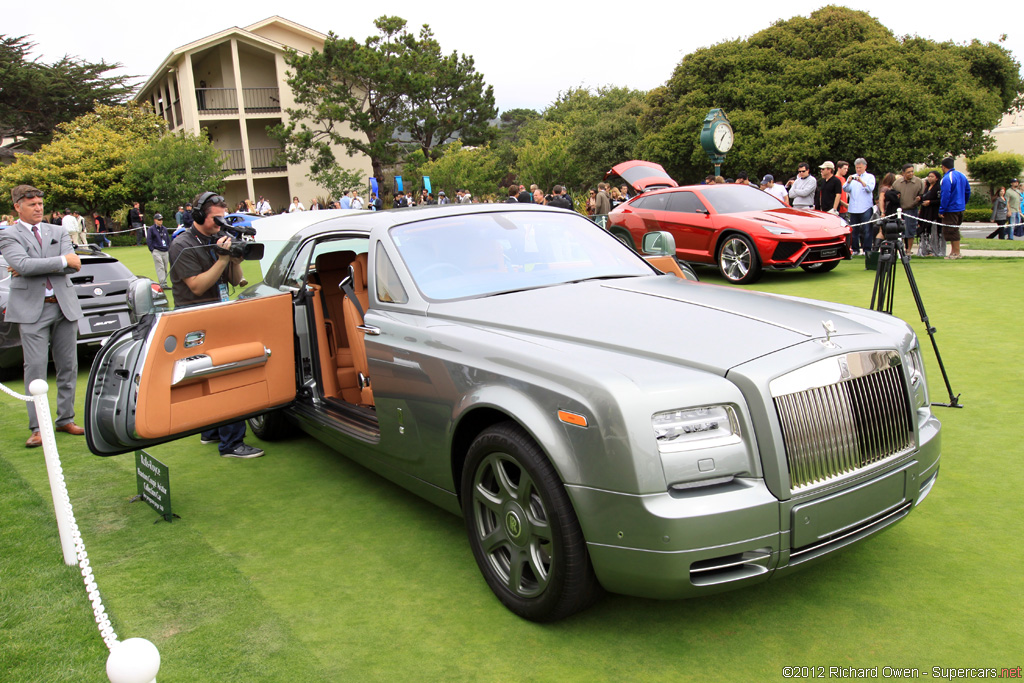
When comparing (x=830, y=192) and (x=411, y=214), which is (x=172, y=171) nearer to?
(x=830, y=192)

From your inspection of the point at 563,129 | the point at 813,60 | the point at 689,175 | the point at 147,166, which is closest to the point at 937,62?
the point at 813,60

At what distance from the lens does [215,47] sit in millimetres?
44188

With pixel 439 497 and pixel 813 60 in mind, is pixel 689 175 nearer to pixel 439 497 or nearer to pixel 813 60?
pixel 813 60

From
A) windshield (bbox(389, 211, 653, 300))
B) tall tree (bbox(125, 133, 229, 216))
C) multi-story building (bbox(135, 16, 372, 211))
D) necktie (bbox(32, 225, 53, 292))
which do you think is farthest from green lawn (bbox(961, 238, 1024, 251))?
multi-story building (bbox(135, 16, 372, 211))

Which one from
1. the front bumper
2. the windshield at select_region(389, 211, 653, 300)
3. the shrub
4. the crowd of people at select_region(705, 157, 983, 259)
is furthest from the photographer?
the shrub

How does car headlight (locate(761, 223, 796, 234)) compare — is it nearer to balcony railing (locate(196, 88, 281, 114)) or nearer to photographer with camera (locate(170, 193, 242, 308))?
photographer with camera (locate(170, 193, 242, 308))

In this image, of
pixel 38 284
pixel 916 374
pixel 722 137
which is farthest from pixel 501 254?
pixel 722 137

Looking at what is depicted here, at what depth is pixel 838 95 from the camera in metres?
29.3

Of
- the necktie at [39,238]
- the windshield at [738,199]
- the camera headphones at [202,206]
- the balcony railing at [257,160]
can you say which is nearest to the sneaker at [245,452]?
the camera headphones at [202,206]

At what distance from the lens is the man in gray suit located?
5.58 metres

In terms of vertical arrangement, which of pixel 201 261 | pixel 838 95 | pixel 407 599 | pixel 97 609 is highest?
pixel 838 95

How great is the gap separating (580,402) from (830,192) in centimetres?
1318

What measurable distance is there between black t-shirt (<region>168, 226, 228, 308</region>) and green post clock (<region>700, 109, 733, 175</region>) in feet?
52.0

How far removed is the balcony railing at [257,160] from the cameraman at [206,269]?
41.2m
